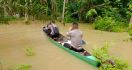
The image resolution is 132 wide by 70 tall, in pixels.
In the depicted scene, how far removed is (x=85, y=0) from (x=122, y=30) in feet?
9.87

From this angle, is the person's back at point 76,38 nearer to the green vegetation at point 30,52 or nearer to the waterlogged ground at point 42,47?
the waterlogged ground at point 42,47

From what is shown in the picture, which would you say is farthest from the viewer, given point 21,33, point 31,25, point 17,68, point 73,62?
point 31,25

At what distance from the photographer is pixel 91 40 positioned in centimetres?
1530

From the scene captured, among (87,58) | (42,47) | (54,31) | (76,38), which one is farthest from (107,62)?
(54,31)

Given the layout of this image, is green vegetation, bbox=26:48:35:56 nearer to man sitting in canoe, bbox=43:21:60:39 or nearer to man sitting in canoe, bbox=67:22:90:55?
man sitting in canoe, bbox=43:21:60:39

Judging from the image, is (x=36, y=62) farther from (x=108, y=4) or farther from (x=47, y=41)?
(x=108, y=4)

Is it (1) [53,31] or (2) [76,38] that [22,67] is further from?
(1) [53,31]

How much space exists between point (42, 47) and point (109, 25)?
549cm

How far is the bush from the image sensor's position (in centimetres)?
1756

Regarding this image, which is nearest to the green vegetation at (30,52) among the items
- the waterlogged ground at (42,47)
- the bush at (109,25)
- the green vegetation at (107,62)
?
the waterlogged ground at (42,47)

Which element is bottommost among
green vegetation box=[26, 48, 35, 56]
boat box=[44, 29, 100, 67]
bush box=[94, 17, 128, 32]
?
green vegetation box=[26, 48, 35, 56]

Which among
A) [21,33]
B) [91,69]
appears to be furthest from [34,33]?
[91,69]

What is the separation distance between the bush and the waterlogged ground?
0.48 meters

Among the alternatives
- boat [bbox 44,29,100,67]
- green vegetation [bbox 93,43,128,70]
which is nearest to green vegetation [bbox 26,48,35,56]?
boat [bbox 44,29,100,67]
